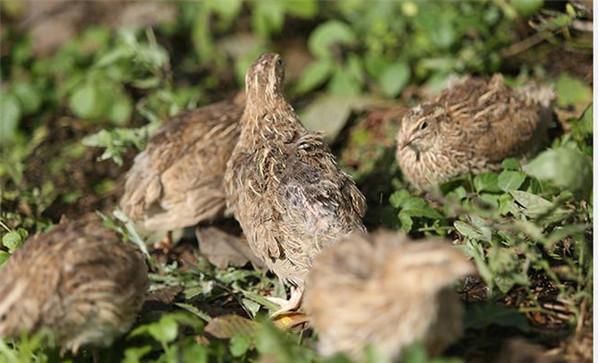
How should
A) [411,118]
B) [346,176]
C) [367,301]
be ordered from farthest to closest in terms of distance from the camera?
[411,118], [346,176], [367,301]

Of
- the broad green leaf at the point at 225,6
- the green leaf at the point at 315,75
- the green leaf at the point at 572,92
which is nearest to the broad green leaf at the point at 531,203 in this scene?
the green leaf at the point at 572,92

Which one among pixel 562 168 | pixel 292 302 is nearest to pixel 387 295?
pixel 562 168

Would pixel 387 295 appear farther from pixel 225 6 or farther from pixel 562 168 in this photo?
pixel 225 6

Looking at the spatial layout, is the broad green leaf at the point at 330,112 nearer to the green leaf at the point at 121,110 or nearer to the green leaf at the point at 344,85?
the green leaf at the point at 344,85

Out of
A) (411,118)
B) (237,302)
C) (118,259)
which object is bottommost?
(237,302)

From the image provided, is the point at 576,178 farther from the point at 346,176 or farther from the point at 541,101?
the point at 541,101

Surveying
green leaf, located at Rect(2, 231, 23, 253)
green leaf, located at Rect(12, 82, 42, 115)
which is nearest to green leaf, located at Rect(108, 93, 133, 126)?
green leaf, located at Rect(12, 82, 42, 115)

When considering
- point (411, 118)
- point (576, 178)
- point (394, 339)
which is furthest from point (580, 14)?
point (394, 339)
